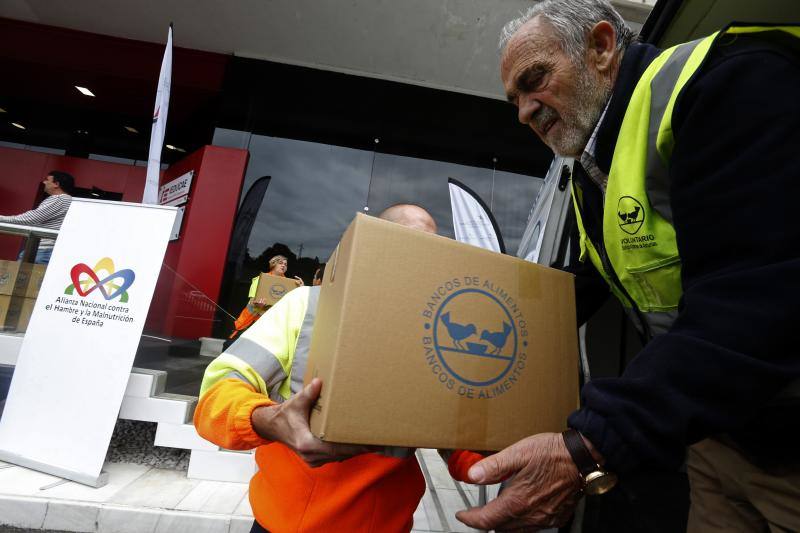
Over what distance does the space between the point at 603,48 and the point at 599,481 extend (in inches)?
43.4

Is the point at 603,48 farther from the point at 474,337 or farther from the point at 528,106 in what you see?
the point at 474,337

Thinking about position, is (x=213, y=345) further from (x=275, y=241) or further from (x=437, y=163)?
(x=437, y=163)

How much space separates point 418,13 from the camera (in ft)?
14.3

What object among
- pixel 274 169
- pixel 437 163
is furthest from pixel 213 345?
pixel 437 163

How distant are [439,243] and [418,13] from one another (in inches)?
183

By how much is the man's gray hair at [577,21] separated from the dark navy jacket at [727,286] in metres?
0.43

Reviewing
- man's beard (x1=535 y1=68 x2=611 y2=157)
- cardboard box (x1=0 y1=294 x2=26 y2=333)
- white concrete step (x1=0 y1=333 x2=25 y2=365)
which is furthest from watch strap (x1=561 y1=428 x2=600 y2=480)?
cardboard box (x1=0 y1=294 x2=26 y2=333)

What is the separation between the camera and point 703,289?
0.59 metres

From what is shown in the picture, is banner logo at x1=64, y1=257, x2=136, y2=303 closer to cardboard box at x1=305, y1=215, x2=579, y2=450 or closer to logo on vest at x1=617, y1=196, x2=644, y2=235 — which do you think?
cardboard box at x1=305, y1=215, x2=579, y2=450

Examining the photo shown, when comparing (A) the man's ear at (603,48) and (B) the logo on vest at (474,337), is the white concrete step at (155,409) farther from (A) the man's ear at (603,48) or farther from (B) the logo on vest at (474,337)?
(A) the man's ear at (603,48)

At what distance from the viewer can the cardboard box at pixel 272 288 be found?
391cm

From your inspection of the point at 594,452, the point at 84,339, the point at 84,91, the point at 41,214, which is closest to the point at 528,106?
the point at 594,452

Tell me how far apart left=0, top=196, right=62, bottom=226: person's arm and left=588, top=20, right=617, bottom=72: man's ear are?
162 inches

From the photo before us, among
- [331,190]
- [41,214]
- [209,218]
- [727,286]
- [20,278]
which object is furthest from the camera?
[331,190]
